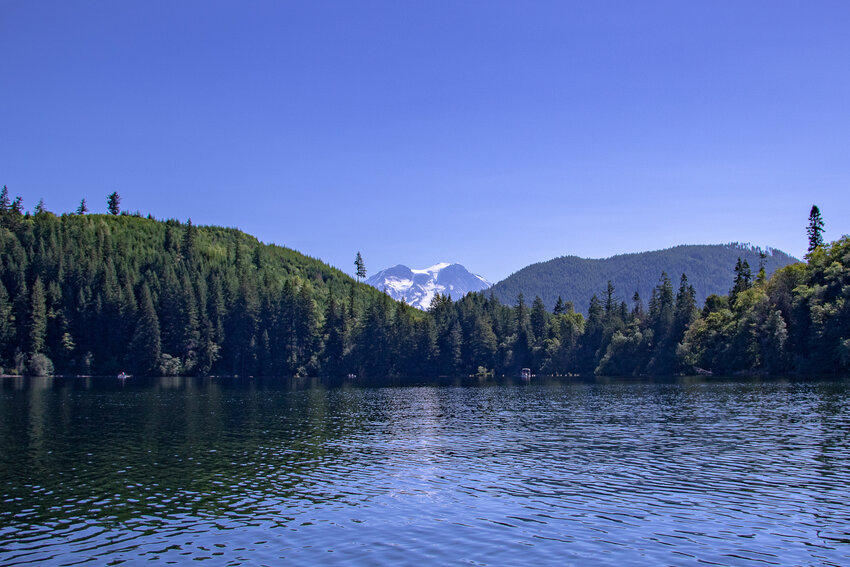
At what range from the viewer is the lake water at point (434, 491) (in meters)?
25.9

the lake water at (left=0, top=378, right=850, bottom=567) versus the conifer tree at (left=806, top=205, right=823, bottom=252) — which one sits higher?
the conifer tree at (left=806, top=205, right=823, bottom=252)

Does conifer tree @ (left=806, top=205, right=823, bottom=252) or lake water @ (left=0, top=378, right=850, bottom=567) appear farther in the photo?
conifer tree @ (left=806, top=205, right=823, bottom=252)

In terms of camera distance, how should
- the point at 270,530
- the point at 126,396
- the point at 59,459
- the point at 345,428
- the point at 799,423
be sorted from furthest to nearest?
1. the point at 126,396
2. the point at 345,428
3. the point at 799,423
4. the point at 59,459
5. the point at 270,530

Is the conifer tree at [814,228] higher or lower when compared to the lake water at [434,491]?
higher

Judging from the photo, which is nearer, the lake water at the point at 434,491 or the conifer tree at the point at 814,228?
the lake water at the point at 434,491

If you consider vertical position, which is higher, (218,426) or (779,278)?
(779,278)

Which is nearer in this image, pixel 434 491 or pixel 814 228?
pixel 434 491

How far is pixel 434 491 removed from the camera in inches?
1446

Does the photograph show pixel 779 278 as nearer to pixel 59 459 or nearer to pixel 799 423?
pixel 799 423

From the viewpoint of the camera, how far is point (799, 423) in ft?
203

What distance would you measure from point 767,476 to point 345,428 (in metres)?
40.9

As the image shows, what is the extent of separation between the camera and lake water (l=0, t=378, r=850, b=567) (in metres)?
25.9

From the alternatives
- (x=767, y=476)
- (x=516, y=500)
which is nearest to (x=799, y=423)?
(x=767, y=476)

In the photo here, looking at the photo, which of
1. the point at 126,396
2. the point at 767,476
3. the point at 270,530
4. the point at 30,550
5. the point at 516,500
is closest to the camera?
the point at 30,550
